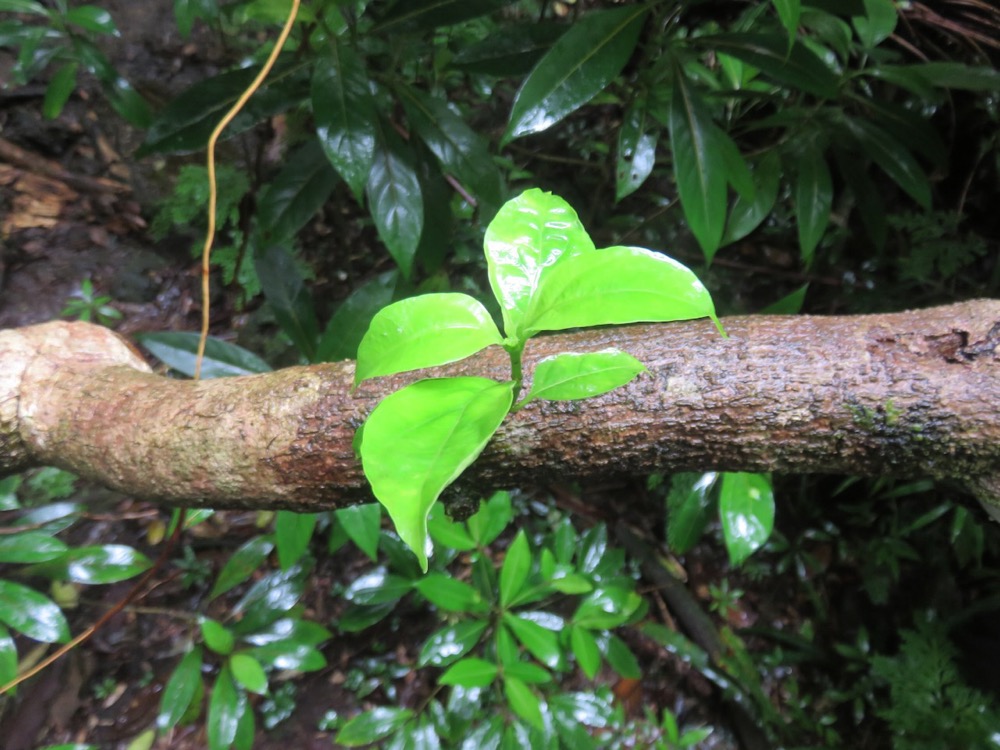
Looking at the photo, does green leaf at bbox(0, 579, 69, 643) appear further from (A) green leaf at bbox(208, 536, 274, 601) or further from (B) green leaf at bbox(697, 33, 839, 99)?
(B) green leaf at bbox(697, 33, 839, 99)

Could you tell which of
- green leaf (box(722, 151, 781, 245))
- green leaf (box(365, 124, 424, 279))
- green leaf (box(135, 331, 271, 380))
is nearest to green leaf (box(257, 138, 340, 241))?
green leaf (box(365, 124, 424, 279))

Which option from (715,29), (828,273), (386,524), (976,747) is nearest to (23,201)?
(386,524)

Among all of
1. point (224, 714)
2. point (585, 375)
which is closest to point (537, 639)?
point (224, 714)

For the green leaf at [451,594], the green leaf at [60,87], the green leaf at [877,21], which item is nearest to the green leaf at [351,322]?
the green leaf at [451,594]

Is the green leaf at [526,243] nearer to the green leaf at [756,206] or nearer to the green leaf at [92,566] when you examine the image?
the green leaf at [756,206]

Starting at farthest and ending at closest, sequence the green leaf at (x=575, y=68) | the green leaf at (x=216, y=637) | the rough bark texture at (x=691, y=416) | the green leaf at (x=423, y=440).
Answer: the green leaf at (x=216, y=637)
the green leaf at (x=575, y=68)
the rough bark texture at (x=691, y=416)
the green leaf at (x=423, y=440)

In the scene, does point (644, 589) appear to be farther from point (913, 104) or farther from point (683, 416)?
point (913, 104)

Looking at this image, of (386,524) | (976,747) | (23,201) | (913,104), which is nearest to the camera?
(976,747)
